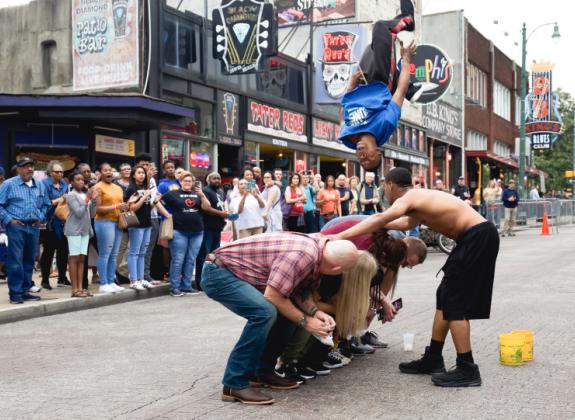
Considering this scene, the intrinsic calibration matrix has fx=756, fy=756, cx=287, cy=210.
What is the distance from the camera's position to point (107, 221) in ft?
35.5

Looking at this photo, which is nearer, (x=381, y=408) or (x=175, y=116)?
(x=381, y=408)

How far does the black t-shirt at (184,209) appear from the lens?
1152cm

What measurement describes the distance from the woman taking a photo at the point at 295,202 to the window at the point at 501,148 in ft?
126

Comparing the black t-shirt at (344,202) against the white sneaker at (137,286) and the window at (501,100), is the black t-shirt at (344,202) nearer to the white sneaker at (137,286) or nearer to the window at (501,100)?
the white sneaker at (137,286)

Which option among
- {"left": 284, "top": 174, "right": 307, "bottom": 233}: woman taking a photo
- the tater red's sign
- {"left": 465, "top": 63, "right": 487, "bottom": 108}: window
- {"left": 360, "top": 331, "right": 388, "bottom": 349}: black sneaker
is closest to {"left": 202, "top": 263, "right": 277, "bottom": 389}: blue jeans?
{"left": 360, "top": 331, "right": 388, "bottom": 349}: black sneaker

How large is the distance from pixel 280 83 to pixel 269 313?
2035cm

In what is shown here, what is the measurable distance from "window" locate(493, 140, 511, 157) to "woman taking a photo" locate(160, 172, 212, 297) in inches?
1710

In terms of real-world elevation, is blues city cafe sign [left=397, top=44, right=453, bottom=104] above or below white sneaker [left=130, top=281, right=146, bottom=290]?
above

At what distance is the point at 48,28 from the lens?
19.7 m

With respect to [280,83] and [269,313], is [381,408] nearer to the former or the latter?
[269,313]

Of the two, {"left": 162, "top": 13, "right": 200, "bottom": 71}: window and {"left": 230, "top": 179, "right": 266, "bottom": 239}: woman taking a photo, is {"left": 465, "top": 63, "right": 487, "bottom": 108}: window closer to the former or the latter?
{"left": 162, "top": 13, "right": 200, "bottom": 71}: window

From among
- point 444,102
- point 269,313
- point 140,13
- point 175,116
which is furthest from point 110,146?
A: point 444,102

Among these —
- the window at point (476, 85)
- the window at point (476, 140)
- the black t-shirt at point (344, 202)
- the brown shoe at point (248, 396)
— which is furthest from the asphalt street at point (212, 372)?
the window at point (476, 140)

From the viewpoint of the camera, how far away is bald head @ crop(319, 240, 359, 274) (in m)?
4.84
